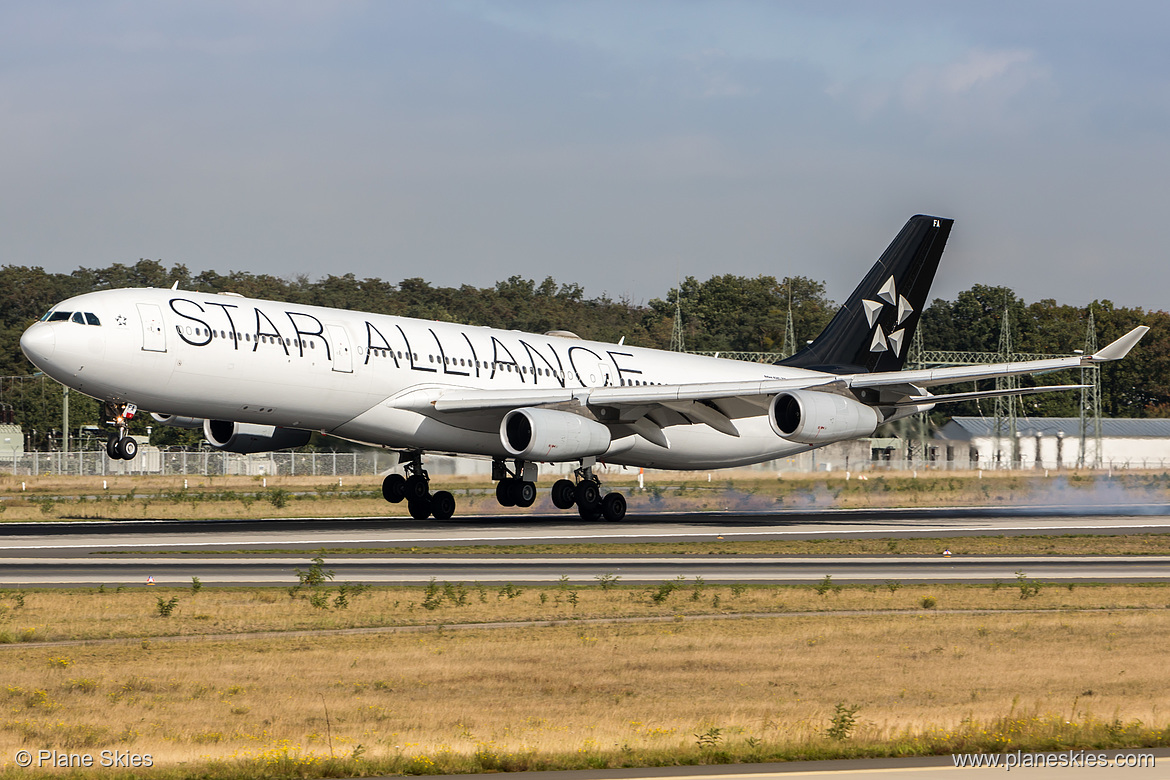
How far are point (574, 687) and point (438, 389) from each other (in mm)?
24263

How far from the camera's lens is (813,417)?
3647 centimetres

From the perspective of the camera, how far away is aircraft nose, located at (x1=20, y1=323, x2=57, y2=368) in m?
31.2

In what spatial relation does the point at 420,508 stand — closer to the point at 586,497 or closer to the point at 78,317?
the point at 586,497

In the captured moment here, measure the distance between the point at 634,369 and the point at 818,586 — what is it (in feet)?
72.1

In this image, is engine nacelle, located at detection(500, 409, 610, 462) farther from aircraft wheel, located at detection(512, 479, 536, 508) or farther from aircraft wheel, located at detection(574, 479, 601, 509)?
aircraft wheel, located at detection(574, 479, 601, 509)

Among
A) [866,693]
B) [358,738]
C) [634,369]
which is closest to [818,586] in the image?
[866,693]

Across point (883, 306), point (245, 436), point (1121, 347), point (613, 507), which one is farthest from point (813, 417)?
point (245, 436)

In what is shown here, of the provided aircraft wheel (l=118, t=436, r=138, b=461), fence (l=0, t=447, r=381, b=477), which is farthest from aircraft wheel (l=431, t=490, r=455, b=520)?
fence (l=0, t=447, r=381, b=477)

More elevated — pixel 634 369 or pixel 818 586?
pixel 634 369

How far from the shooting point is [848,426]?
37.7m

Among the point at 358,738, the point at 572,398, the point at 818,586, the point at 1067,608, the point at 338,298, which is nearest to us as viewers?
the point at 358,738

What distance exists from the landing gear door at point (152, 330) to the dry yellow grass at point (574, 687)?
56.3 ft

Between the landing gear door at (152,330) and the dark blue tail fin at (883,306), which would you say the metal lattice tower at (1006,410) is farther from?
the landing gear door at (152,330)

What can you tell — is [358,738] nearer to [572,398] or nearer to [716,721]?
[716,721]
